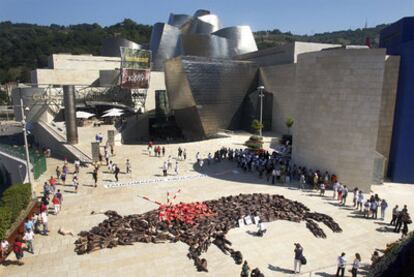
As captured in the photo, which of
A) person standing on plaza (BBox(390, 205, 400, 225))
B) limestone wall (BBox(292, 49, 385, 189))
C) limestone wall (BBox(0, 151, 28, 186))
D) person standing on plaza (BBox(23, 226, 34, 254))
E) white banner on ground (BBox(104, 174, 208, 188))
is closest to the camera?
person standing on plaza (BBox(23, 226, 34, 254))

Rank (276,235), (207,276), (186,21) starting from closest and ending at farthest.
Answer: (207,276) → (276,235) → (186,21)

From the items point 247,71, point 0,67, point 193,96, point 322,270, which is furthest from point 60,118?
point 0,67

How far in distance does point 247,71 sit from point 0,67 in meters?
79.0

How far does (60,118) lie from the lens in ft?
124

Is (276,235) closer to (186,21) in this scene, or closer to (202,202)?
(202,202)

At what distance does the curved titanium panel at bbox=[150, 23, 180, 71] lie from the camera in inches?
1901

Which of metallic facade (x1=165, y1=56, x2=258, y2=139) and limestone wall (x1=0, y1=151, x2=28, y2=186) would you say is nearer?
limestone wall (x1=0, y1=151, x2=28, y2=186)

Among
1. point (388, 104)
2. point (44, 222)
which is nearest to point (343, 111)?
point (388, 104)

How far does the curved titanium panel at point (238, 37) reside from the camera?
1987 inches

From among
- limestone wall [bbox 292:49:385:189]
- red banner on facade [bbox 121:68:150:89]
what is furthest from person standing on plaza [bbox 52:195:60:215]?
red banner on facade [bbox 121:68:150:89]

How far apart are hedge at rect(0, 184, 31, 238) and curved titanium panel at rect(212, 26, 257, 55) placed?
41196mm

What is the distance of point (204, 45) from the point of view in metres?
47.5

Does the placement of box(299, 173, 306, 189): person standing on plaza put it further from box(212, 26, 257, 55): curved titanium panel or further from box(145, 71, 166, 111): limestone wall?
box(212, 26, 257, 55): curved titanium panel

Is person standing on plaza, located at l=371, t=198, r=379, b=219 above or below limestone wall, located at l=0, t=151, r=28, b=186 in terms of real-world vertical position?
above
